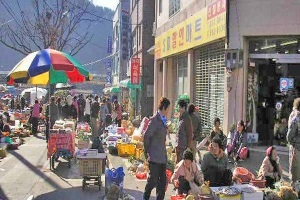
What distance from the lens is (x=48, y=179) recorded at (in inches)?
419

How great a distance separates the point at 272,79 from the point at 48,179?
6.53 m

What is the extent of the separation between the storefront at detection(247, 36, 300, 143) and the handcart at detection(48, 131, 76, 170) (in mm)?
4996

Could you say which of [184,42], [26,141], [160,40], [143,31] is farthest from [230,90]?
[143,31]

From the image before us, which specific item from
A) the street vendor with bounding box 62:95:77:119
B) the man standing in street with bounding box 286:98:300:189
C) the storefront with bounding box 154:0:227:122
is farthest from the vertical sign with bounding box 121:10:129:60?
the man standing in street with bounding box 286:98:300:189

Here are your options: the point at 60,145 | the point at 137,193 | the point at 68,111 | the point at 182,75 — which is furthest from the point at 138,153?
the point at 182,75

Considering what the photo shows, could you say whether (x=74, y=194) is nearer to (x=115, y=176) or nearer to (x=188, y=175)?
(x=115, y=176)

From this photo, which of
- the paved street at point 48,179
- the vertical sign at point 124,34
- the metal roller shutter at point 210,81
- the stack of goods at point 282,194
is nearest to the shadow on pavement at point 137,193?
the paved street at point 48,179

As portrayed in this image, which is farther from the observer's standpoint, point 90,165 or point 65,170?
point 65,170

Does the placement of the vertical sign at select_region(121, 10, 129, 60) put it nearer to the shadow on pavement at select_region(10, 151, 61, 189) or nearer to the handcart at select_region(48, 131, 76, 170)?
the shadow on pavement at select_region(10, 151, 61, 189)

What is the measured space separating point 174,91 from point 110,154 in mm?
8838

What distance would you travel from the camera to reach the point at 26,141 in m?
18.6

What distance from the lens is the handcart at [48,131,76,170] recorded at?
38.3ft

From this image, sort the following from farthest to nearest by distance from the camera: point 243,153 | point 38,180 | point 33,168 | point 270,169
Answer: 1. point 33,168
2. point 243,153
3. point 38,180
4. point 270,169

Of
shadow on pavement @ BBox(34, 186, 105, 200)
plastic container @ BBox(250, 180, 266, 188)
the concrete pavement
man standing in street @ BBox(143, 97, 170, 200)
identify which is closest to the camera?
man standing in street @ BBox(143, 97, 170, 200)
